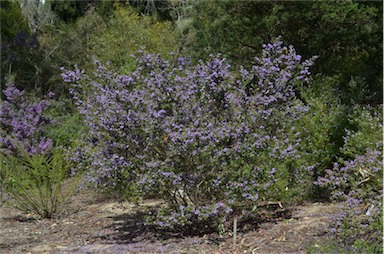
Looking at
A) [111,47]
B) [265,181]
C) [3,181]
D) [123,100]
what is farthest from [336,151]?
[111,47]

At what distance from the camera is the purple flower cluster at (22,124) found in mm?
9562

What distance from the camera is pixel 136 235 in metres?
5.47

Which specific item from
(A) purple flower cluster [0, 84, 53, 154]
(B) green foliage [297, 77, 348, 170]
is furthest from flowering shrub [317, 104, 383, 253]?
(A) purple flower cluster [0, 84, 53, 154]

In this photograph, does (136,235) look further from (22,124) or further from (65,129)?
(65,129)

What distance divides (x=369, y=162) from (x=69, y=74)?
2878 millimetres

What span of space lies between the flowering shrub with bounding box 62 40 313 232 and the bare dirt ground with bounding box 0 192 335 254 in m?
0.23

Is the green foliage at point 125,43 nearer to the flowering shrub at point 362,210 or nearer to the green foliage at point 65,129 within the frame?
the green foliage at point 65,129

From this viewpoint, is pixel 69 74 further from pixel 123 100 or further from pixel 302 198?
pixel 302 198

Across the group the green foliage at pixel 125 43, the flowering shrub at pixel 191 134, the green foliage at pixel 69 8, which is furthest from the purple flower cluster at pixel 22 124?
the green foliage at pixel 69 8

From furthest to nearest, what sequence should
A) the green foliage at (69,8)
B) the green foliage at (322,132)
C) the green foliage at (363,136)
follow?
the green foliage at (69,8), the green foliage at (322,132), the green foliage at (363,136)

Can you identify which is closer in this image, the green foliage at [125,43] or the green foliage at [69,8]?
the green foliage at [125,43]

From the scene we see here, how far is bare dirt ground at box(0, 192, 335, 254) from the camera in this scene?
16.0 feet

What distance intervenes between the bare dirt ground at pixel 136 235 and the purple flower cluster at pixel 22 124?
2.77 metres

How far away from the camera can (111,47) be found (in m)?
14.7
